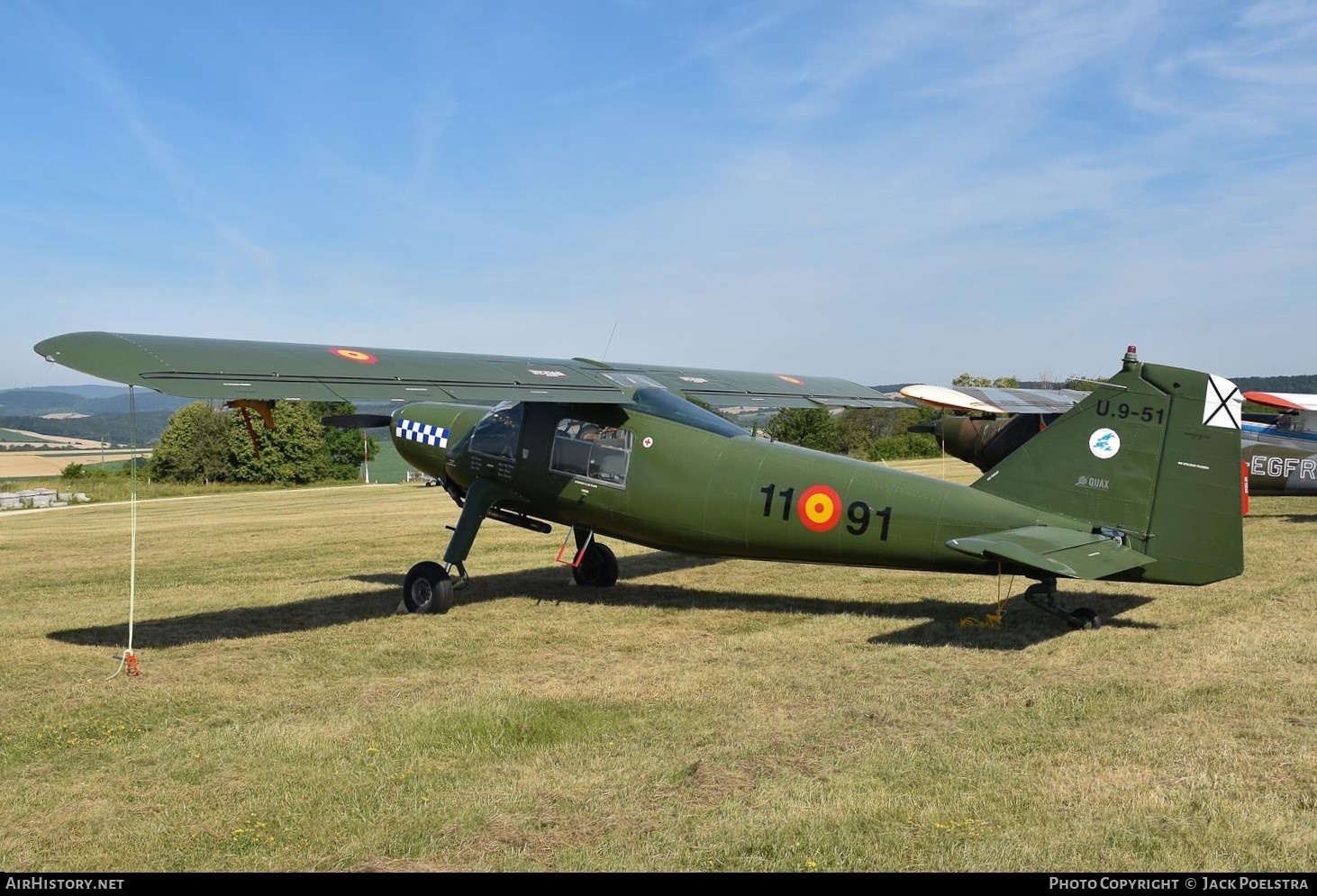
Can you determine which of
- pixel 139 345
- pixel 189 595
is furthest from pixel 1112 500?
pixel 189 595

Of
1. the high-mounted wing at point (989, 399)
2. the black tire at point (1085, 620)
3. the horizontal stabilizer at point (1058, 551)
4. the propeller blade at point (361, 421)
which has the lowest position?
the black tire at point (1085, 620)

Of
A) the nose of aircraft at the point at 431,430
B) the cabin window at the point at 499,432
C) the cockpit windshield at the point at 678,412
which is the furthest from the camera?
the nose of aircraft at the point at 431,430

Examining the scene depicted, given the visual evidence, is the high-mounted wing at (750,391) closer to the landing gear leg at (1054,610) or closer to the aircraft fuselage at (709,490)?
the aircraft fuselage at (709,490)

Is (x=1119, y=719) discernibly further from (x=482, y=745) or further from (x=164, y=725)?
(x=164, y=725)

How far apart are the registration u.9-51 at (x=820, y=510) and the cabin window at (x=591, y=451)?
164 cm

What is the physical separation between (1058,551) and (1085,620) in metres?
1.15

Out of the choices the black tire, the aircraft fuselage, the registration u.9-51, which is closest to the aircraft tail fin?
the aircraft fuselage

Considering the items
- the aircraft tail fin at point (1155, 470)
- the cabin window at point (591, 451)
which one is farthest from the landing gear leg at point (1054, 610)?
the cabin window at point (591, 451)

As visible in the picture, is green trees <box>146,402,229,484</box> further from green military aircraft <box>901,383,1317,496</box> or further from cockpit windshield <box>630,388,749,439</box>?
cockpit windshield <box>630,388,749,439</box>

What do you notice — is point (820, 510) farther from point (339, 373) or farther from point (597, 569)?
point (339, 373)

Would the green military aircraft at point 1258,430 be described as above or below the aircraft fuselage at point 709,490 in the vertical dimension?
above

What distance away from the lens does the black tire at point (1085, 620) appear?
846cm

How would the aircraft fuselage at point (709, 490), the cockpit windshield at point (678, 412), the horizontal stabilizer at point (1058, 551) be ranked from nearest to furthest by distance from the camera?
the horizontal stabilizer at point (1058, 551), the aircraft fuselage at point (709, 490), the cockpit windshield at point (678, 412)
